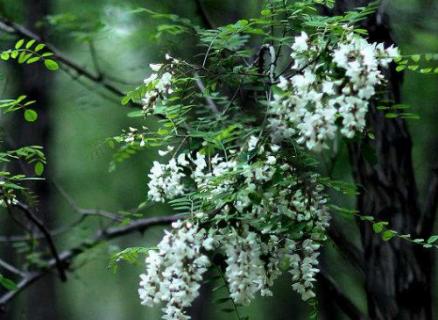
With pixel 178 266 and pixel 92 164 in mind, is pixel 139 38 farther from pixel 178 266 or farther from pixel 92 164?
pixel 92 164

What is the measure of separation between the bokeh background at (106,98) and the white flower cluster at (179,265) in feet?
2.06

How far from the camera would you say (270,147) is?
2.29 metres

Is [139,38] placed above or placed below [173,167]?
above

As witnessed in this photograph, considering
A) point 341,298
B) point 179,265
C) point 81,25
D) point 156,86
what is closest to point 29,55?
point 156,86

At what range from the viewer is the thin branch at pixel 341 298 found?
13.4ft

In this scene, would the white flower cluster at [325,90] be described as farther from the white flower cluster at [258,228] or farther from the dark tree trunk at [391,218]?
the dark tree trunk at [391,218]

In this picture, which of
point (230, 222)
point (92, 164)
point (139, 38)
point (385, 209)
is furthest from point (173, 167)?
point (92, 164)

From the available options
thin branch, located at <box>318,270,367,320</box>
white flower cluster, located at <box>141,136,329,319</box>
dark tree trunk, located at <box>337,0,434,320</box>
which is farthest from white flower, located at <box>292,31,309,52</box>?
thin branch, located at <box>318,270,367,320</box>

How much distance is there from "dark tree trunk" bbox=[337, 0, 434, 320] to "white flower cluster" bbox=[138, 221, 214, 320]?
199 cm

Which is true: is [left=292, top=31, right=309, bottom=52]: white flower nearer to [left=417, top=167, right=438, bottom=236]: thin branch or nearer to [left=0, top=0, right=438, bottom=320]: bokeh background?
[left=0, top=0, right=438, bottom=320]: bokeh background

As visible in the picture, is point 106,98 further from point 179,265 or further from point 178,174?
point 179,265

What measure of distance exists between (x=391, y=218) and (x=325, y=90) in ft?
6.85

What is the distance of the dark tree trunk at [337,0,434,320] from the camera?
3.91 meters

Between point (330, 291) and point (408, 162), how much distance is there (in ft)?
3.18
